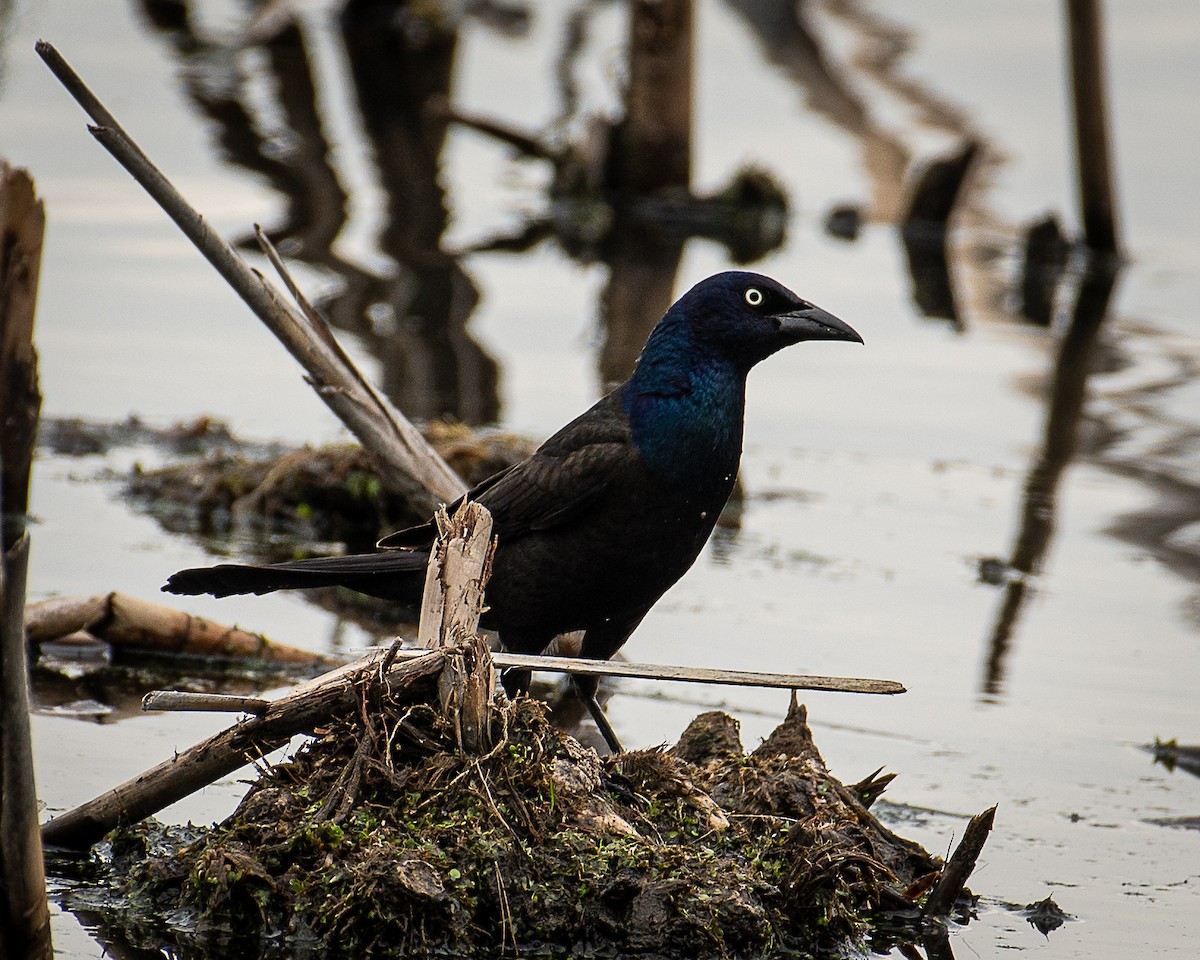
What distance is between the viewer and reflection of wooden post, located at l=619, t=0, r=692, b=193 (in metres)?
13.4

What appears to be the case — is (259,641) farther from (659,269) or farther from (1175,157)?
(1175,157)

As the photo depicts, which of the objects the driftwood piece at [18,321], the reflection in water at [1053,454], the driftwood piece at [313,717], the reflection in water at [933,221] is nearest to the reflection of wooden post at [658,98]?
the reflection in water at [933,221]

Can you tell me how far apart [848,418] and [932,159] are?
574 cm

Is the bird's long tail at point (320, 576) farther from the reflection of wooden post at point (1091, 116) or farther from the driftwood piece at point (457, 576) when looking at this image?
the reflection of wooden post at point (1091, 116)

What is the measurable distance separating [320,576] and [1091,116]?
9171 millimetres

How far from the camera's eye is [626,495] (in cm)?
498

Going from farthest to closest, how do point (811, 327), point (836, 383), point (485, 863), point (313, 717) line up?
point (836, 383) → point (811, 327) → point (313, 717) → point (485, 863)

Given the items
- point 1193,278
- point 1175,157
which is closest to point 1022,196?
point 1175,157

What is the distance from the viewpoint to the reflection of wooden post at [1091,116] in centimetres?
1245

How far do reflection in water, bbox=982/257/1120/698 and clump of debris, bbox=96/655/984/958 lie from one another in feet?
6.99

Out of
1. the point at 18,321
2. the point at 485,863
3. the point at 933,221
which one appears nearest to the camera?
the point at 485,863

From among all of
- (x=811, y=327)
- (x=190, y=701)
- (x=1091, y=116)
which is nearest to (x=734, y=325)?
(x=811, y=327)

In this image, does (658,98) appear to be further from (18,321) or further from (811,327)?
(811,327)

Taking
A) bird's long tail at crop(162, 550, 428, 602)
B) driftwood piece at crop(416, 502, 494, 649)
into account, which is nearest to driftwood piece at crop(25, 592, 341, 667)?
bird's long tail at crop(162, 550, 428, 602)
